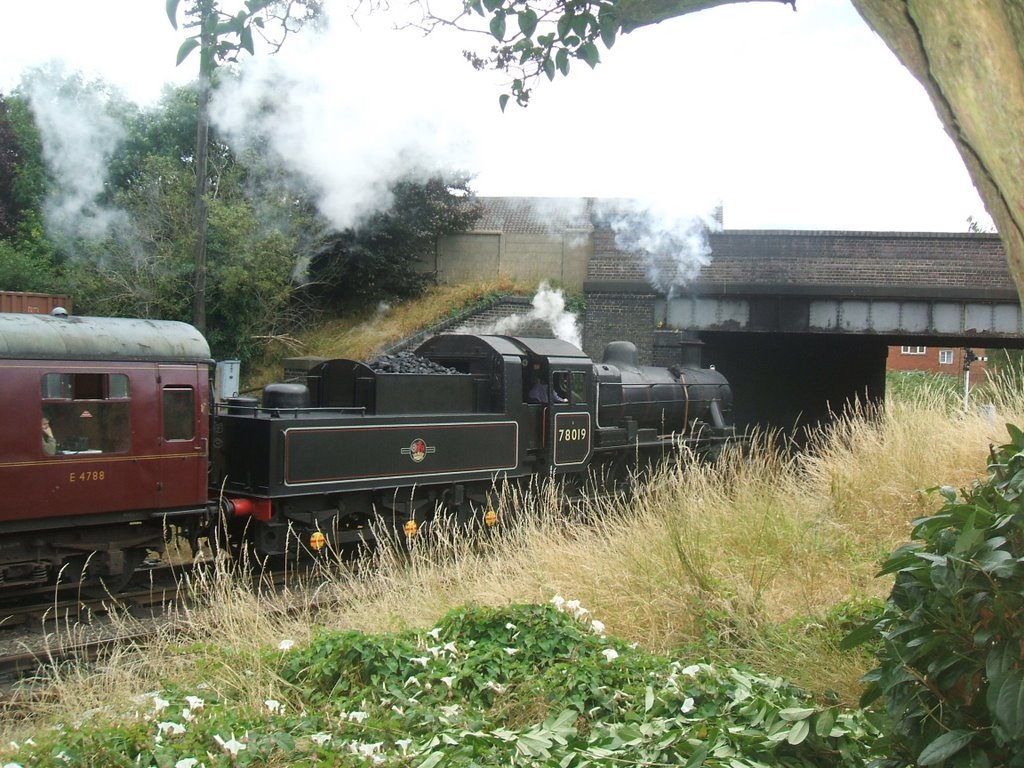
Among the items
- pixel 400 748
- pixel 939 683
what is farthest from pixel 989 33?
pixel 400 748

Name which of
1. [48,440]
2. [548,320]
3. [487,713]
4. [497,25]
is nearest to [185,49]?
[497,25]

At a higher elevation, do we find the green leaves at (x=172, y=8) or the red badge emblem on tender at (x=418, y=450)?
the green leaves at (x=172, y=8)

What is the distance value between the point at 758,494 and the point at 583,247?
1637 cm

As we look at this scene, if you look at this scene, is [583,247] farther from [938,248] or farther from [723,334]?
[938,248]

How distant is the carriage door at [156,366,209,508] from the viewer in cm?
874

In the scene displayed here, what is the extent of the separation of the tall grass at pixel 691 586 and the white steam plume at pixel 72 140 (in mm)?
18978

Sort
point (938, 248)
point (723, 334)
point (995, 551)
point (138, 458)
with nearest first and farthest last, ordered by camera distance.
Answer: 1. point (995, 551)
2. point (138, 458)
3. point (938, 248)
4. point (723, 334)

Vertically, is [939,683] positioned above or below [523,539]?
above

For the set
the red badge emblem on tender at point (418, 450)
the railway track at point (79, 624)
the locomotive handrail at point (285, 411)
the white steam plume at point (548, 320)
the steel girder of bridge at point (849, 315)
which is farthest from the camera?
the white steam plume at point (548, 320)

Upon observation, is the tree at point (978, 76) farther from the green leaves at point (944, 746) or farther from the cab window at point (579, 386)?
the cab window at point (579, 386)

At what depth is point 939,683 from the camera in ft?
8.02

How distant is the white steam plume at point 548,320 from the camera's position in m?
22.0

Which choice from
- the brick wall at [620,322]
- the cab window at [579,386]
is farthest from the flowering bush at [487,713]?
the brick wall at [620,322]

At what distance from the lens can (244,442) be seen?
9469 millimetres
